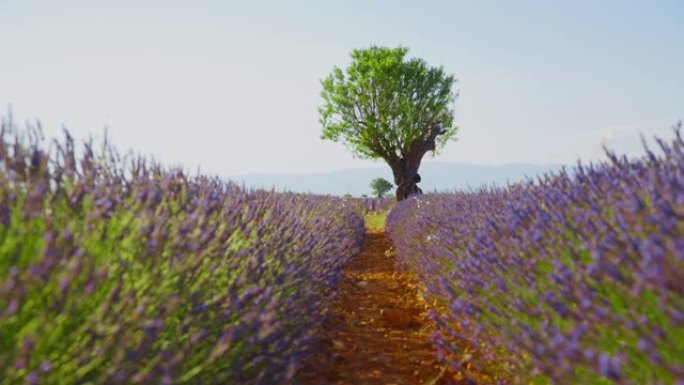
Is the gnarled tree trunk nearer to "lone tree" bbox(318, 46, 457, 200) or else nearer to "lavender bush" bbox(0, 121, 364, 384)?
"lone tree" bbox(318, 46, 457, 200)

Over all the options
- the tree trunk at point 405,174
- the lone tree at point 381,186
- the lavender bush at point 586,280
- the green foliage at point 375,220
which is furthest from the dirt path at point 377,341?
the lone tree at point 381,186

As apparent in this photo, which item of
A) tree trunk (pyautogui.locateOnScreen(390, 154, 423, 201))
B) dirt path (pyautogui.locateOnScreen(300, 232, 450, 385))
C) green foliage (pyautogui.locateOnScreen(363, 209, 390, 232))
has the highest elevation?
tree trunk (pyautogui.locateOnScreen(390, 154, 423, 201))

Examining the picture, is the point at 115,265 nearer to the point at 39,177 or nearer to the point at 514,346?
the point at 39,177

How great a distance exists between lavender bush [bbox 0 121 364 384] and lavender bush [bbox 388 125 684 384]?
27.8 inches

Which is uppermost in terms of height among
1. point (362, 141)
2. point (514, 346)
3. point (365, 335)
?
point (362, 141)

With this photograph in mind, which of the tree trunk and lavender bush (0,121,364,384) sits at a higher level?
the tree trunk

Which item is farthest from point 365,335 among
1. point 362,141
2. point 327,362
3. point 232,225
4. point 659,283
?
point 362,141

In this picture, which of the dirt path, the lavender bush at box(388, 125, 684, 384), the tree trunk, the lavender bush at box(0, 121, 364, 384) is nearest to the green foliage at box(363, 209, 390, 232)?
the tree trunk

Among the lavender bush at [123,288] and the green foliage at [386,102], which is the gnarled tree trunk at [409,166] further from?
the lavender bush at [123,288]

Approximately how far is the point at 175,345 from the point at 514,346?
123 cm

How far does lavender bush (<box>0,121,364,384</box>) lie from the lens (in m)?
1.59

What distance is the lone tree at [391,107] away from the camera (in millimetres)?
20438

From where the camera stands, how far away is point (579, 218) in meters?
2.45

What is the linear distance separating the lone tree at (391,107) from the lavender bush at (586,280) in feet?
54.3
